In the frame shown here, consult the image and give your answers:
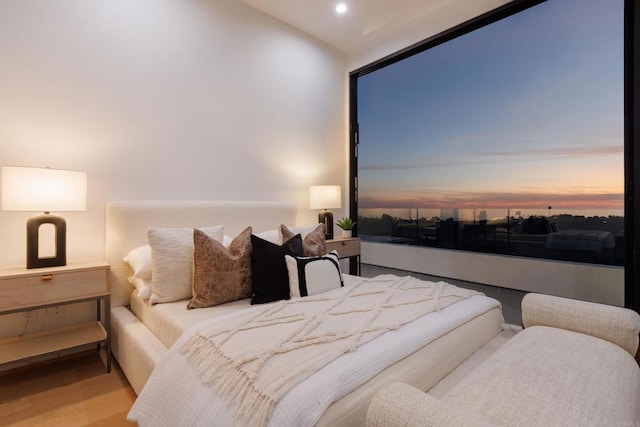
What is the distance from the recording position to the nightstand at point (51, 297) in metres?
1.73

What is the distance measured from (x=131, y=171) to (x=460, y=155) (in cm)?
296

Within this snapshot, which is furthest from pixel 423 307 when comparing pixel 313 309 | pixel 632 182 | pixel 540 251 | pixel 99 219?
pixel 99 219

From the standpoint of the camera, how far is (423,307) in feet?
5.32

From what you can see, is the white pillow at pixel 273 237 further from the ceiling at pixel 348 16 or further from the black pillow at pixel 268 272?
the ceiling at pixel 348 16

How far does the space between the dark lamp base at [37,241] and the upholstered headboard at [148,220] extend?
30cm

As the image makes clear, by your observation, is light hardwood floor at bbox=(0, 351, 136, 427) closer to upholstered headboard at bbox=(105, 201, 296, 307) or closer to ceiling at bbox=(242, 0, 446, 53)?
upholstered headboard at bbox=(105, 201, 296, 307)

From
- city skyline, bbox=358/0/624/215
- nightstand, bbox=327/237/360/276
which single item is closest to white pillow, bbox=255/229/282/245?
nightstand, bbox=327/237/360/276

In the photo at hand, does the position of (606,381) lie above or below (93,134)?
below

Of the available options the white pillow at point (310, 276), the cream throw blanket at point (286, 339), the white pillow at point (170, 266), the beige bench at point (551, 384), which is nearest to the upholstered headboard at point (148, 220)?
the white pillow at point (170, 266)

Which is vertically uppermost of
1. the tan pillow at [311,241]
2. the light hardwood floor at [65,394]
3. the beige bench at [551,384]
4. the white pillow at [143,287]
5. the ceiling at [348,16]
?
the ceiling at [348,16]

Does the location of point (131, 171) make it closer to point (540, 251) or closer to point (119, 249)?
point (119, 249)

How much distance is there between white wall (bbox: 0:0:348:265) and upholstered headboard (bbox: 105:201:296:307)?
158 millimetres

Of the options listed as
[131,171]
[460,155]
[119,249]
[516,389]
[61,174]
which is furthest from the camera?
[460,155]

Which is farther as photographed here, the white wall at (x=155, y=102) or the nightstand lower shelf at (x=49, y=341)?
the white wall at (x=155, y=102)
